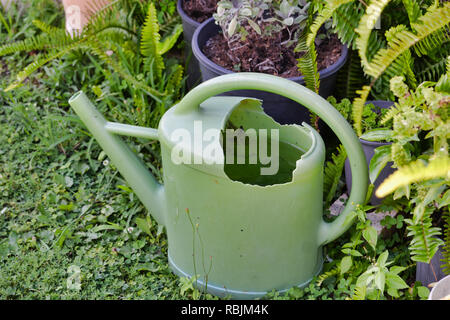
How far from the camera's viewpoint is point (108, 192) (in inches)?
99.3

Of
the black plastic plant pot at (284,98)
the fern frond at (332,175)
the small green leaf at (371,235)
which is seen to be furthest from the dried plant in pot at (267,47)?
the small green leaf at (371,235)

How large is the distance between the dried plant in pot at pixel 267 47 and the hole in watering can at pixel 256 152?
196mm

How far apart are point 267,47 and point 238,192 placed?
2.57 ft

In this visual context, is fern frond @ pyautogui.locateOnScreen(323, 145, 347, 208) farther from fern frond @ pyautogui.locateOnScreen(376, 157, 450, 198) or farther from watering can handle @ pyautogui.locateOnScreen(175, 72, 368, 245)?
fern frond @ pyautogui.locateOnScreen(376, 157, 450, 198)

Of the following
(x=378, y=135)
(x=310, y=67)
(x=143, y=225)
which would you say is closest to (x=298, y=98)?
(x=378, y=135)

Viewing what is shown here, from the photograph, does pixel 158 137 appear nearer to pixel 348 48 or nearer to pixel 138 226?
pixel 138 226

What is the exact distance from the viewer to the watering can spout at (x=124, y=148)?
2.01 metres

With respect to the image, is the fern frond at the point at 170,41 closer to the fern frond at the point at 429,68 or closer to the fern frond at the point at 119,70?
the fern frond at the point at 119,70

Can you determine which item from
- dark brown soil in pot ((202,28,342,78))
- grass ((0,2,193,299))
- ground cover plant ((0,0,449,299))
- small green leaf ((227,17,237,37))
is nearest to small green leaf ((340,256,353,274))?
ground cover plant ((0,0,449,299))

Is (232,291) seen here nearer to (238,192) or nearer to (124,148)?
(238,192)

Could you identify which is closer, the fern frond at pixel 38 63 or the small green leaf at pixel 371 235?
the small green leaf at pixel 371 235

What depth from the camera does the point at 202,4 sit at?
2738 millimetres
